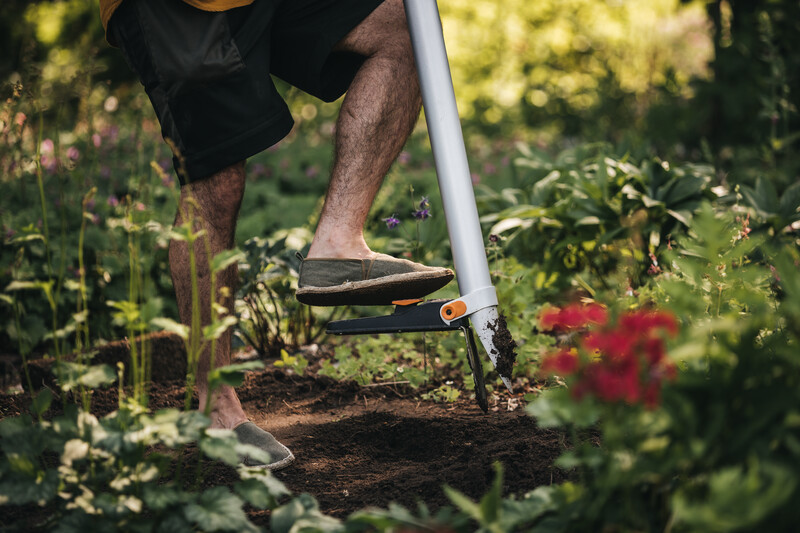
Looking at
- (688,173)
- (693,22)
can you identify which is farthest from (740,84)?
(693,22)

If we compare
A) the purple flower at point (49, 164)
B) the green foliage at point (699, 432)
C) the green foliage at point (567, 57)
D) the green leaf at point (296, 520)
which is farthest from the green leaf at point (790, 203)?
the purple flower at point (49, 164)

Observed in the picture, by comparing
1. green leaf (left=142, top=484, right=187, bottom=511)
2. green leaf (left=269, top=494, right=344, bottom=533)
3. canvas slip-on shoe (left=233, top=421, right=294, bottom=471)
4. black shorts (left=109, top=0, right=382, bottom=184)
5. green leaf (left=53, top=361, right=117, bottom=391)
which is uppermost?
black shorts (left=109, top=0, right=382, bottom=184)

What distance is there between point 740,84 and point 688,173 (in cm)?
182

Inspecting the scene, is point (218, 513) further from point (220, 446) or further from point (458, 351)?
point (458, 351)

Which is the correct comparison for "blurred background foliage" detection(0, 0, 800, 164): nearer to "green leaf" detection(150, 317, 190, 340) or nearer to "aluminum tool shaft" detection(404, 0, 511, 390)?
"aluminum tool shaft" detection(404, 0, 511, 390)

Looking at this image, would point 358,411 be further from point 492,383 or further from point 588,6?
point 588,6

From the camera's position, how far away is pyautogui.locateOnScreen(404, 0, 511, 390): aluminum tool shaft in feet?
5.95

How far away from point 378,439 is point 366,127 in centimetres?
84

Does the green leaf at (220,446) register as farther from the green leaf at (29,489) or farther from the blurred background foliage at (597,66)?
the blurred background foliage at (597,66)

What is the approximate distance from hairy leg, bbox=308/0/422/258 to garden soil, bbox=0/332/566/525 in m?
0.51

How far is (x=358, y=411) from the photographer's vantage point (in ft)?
7.25

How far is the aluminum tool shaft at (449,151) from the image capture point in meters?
1.81

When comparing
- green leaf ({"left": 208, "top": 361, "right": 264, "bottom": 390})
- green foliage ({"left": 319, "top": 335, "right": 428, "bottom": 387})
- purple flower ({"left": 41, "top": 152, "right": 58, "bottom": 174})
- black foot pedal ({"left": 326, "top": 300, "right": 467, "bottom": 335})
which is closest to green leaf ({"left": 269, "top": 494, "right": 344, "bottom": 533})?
green leaf ({"left": 208, "top": 361, "right": 264, "bottom": 390})

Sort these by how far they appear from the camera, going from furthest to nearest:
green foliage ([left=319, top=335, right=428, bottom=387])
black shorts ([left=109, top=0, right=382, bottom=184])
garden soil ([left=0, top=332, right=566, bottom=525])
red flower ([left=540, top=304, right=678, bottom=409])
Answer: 1. green foliage ([left=319, top=335, right=428, bottom=387])
2. black shorts ([left=109, top=0, right=382, bottom=184])
3. garden soil ([left=0, top=332, right=566, bottom=525])
4. red flower ([left=540, top=304, right=678, bottom=409])
